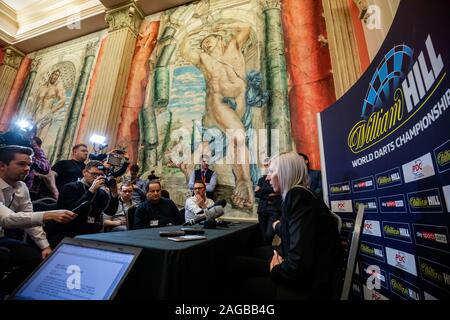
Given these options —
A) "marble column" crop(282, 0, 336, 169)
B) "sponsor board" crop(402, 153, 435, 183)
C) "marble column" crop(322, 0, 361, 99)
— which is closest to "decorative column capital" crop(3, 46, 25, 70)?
"marble column" crop(282, 0, 336, 169)

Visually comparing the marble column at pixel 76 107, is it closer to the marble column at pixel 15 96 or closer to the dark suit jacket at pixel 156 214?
the marble column at pixel 15 96

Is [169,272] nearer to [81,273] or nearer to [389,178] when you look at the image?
[81,273]

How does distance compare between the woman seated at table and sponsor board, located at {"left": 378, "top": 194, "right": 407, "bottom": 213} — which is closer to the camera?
the woman seated at table

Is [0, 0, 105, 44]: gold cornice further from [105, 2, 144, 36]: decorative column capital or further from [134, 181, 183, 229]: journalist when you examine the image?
[134, 181, 183, 229]: journalist

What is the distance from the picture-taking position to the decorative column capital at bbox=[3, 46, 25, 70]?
27.7 feet

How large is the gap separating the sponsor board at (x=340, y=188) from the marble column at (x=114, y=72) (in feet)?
17.1

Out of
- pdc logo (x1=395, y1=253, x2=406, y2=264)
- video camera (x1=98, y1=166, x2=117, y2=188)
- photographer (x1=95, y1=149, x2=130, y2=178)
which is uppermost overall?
photographer (x1=95, y1=149, x2=130, y2=178)

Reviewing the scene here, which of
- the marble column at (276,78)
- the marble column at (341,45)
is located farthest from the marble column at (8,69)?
the marble column at (341,45)

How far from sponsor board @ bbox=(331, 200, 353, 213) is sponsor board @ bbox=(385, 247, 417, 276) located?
0.58 meters

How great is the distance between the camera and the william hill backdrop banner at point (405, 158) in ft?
3.62

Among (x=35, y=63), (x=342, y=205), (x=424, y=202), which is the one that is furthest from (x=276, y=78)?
(x=35, y=63)

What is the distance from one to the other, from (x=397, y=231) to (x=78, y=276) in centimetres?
192

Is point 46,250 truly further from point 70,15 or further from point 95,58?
point 70,15

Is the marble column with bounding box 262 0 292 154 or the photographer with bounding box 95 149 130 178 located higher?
the marble column with bounding box 262 0 292 154
